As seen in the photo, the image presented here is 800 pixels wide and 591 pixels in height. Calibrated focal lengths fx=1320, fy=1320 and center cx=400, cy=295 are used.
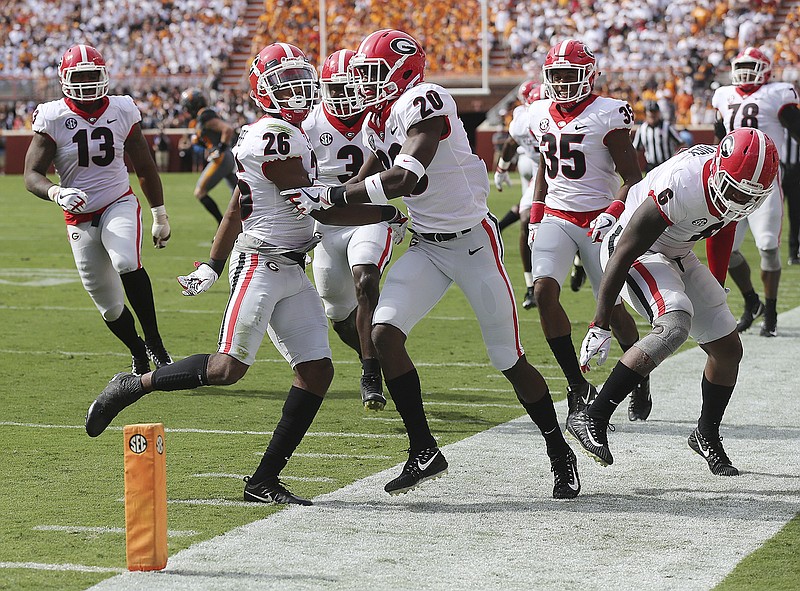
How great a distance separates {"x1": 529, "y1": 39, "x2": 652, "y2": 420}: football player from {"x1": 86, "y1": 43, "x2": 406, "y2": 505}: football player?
1.51 metres

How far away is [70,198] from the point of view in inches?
247

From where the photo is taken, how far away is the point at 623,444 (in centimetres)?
539

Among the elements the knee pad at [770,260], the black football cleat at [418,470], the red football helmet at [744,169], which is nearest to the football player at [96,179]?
the black football cleat at [418,470]

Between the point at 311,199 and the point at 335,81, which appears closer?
the point at 311,199

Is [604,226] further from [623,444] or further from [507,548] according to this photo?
[507,548]

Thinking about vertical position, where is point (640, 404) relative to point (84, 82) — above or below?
below

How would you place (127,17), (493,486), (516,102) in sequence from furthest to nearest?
(127,17) < (516,102) < (493,486)

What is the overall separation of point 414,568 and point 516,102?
2245 cm

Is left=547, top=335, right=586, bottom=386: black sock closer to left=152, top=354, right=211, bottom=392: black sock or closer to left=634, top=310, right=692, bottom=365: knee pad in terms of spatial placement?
left=634, top=310, right=692, bottom=365: knee pad

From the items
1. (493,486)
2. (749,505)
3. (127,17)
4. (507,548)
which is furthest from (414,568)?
(127,17)

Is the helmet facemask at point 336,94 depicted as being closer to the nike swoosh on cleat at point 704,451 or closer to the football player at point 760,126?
the nike swoosh on cleat at point 704,451

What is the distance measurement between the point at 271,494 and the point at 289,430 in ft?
0.74

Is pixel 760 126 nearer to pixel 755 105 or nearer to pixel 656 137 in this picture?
pixel 755 105

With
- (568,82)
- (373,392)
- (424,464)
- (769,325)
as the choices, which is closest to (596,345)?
(424,464)
